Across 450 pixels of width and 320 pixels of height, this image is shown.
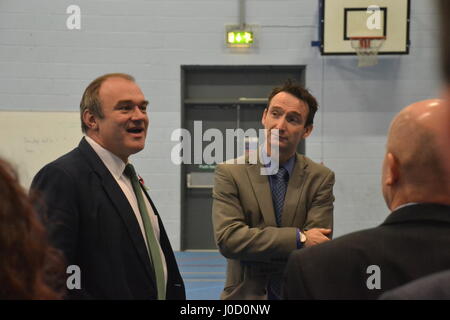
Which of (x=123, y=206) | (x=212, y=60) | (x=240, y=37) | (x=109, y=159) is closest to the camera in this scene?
(x=123, y=206)

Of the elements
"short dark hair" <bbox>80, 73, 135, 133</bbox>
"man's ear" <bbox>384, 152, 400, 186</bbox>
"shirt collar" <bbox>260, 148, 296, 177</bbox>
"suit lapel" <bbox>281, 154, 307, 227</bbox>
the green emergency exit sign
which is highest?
the green emergency exit sign

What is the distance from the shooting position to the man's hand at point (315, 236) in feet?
Result: 7.50

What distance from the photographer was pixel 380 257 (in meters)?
1.27

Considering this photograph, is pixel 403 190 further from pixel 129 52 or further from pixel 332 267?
pixel 129 52

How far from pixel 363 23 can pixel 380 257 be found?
230 inches

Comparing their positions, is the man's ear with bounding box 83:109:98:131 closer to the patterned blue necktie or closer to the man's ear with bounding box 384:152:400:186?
the patterned blue necktie

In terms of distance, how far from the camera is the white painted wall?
7.18 metres

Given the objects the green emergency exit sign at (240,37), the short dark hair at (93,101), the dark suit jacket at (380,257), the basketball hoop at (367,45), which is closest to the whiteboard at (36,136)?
the green emergency exit sign at (240,37)

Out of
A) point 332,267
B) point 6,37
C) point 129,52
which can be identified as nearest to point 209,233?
point 129,52

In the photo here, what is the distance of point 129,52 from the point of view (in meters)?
7.21

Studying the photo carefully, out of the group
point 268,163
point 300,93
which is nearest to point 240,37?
point 300,93

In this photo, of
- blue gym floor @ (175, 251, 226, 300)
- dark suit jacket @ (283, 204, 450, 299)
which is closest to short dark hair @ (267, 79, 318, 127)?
dark suit jacket @ (283, 204, 450, 299)

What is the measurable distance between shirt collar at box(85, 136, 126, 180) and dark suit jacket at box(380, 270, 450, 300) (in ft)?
5.57

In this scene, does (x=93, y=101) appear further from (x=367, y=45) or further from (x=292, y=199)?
(x=367, y=45)
